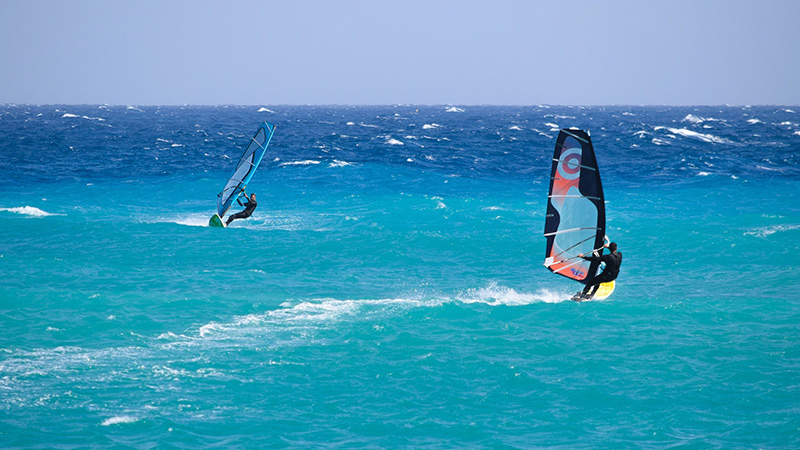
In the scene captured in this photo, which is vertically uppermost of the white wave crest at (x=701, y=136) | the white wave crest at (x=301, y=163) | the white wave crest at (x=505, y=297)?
the white wave crest at (x=701, y=136)

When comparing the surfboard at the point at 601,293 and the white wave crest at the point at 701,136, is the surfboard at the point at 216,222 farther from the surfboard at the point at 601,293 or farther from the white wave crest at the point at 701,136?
the white wave crest at the point at 701,136

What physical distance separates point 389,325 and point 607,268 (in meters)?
5.32

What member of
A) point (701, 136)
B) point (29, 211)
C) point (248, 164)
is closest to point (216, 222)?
point (248, 164)

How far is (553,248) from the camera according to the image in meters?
16.2

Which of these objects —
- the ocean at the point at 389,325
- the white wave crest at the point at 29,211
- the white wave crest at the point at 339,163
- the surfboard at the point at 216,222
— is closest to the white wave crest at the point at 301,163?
the white wave crest at the point at 339,163

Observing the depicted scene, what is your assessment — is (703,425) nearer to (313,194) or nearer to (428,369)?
(428,369)

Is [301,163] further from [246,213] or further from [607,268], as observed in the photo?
[607,268]

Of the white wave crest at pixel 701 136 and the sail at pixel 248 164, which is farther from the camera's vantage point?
the white wave crest at pixel 701 136

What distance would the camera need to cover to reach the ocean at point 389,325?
1091 cm

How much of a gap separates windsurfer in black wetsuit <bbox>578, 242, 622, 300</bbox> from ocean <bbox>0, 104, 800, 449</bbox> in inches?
25.6

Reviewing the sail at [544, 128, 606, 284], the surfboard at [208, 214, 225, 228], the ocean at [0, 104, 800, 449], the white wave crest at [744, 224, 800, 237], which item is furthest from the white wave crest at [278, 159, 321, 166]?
the sail at [544, 128, 606, 284]

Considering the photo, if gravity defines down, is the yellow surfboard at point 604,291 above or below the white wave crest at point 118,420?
A: above

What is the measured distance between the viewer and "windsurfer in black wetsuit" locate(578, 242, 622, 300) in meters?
15.9

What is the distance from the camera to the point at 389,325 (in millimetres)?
15578
